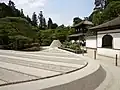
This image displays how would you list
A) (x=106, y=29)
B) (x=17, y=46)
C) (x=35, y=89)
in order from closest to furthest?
(x=35, y=89)
(x=106, y=29)
(x=17, y=46)

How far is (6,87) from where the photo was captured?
3863 mm

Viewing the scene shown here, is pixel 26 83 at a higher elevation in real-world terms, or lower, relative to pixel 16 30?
lower

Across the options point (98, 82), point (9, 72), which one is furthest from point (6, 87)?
point (9, 72)

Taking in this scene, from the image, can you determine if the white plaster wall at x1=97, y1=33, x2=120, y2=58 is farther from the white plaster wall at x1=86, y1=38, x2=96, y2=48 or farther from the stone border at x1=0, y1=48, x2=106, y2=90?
the stone border at x1=0, y1=48, x2=106, y2=90

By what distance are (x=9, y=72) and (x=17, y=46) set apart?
1785cm

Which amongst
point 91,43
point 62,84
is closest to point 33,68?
point 62,84

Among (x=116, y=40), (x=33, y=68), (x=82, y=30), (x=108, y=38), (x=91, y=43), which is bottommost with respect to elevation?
(x=33, y=68)

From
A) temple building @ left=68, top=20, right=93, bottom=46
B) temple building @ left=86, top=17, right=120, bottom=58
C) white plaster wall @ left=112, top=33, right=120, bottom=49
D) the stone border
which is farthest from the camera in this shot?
temple building @ left=68, top=20, right=93, bottom=46

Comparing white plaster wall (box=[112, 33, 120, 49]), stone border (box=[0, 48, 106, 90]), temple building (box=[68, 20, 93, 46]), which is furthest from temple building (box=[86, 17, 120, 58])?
temple building (box=[68, 20, 93, 46])

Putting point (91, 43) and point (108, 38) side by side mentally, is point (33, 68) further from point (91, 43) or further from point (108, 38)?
point (91, 43)

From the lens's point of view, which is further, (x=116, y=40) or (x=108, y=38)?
(x=108, y=38)

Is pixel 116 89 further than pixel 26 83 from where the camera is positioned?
Yes

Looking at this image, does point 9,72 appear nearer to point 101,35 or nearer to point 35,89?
point 35,89

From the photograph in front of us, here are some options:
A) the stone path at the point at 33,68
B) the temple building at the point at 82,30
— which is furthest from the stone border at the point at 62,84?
the temple building at the point at 82,30
